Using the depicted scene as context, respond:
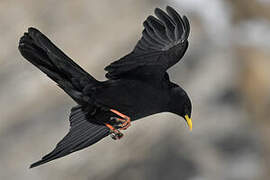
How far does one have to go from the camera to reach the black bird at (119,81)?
6.89 metres

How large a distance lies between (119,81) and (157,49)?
550mm

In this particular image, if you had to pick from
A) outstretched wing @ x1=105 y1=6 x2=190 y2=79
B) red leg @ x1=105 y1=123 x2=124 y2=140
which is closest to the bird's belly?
outstretched wing @ x1=105 y1=6 x2=190 y2=79

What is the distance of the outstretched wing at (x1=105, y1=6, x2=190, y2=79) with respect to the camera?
23.3 ft

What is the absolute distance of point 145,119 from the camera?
13438 mm

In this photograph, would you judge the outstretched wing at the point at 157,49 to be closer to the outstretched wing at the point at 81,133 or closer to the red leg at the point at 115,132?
the red leg at the point at 115,132

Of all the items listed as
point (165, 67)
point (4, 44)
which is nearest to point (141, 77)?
point (165, 67)

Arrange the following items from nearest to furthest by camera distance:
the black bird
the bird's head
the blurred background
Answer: the black bird, the bird's head, the blurred background

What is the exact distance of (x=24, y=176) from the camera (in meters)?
13.4

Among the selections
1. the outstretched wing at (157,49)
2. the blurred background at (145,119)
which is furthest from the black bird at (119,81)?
the blurred background at (145,119)

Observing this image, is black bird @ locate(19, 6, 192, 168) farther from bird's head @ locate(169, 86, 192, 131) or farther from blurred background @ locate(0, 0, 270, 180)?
blurred background @ locate(0, 0, 270, 180)

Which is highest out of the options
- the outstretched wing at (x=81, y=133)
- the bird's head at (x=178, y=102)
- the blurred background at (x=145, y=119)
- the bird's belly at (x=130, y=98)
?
the blurred background at (x=145, y=119)

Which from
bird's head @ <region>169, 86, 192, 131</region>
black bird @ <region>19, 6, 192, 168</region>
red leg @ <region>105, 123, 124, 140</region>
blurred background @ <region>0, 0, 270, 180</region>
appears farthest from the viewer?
blurred background @ <region>0, 0, 270, 180</region>

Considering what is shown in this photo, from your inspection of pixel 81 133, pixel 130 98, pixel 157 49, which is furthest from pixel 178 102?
pixel 81 133

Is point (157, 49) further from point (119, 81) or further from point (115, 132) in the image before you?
point (115, 132)
